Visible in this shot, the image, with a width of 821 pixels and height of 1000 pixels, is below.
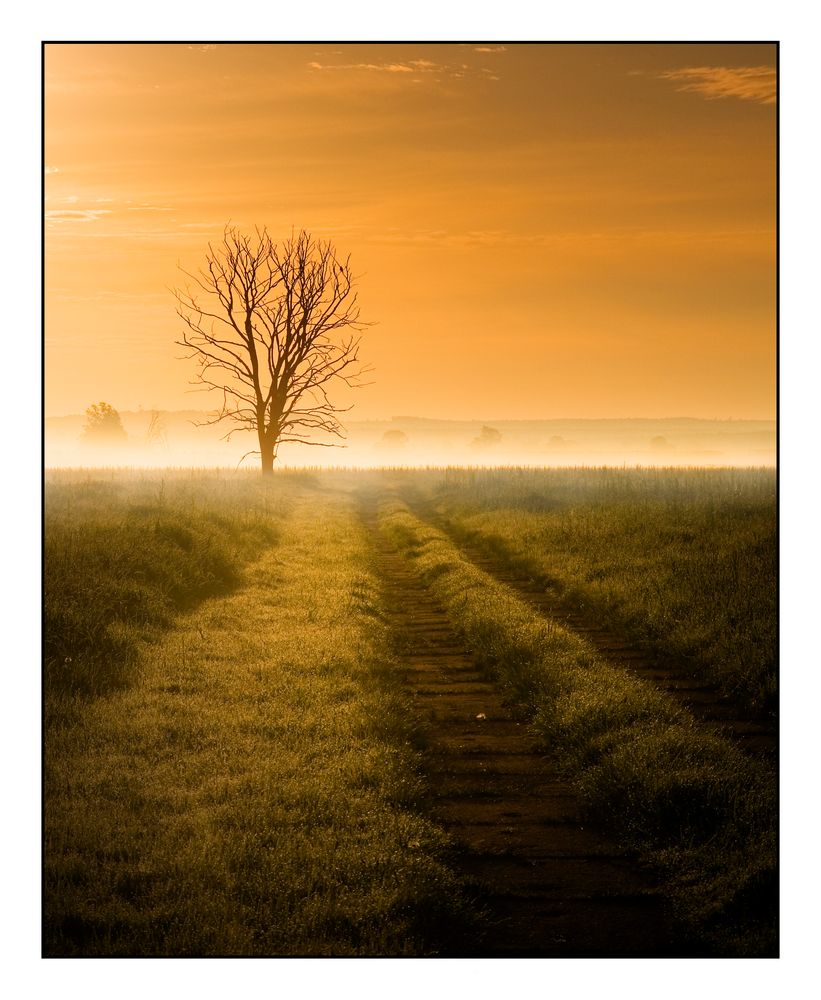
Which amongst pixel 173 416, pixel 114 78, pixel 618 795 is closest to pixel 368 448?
pixel 173 416

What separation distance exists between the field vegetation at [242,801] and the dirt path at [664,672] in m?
2.97

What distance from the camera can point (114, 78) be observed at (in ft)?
32.0

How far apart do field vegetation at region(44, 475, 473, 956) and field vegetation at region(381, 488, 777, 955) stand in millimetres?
1463

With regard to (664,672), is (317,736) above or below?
below

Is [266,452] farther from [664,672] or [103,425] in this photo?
[664,672]

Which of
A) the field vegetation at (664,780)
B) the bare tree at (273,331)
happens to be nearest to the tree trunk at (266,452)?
the bare tree at (273,331)

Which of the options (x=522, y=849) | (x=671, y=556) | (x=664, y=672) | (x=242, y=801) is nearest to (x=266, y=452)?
(x=671, y=556)

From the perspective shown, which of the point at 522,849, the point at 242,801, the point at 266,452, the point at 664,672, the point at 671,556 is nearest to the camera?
the point at 522,849

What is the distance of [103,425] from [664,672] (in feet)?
26.8

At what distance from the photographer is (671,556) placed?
1559 cm

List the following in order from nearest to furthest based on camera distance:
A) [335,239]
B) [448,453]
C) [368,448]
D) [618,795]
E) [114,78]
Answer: [618,795] < [114,78] < [335,239] < [368,448] < [448,453]
